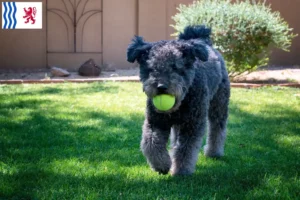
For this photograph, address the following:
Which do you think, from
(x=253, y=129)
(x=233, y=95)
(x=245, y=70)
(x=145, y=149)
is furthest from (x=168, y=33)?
(x=145, y=149)

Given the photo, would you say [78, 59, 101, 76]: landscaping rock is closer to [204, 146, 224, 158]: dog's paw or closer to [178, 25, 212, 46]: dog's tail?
[178, 25, 212, 46]: dog's tail

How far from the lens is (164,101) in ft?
13.8

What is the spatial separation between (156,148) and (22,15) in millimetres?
11326

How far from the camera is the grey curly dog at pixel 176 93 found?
167 inches

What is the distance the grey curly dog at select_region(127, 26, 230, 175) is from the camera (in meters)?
4.25

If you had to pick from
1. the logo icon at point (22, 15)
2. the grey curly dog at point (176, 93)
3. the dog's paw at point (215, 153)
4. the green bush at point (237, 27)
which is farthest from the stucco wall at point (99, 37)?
the grey curly dog at point (176, 93)

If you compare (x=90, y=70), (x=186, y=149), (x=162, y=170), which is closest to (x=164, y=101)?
(x=186, y=149)

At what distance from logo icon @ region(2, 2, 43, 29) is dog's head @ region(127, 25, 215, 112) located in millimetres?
10849

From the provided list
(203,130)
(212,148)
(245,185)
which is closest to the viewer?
(245,185)

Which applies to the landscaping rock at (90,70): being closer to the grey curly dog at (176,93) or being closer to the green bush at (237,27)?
the green bush at (237,27)

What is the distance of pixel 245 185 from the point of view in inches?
174

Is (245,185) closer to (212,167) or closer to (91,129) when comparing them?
(212,167)

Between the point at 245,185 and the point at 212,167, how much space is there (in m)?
0.73

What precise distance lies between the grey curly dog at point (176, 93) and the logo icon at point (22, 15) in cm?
1048
